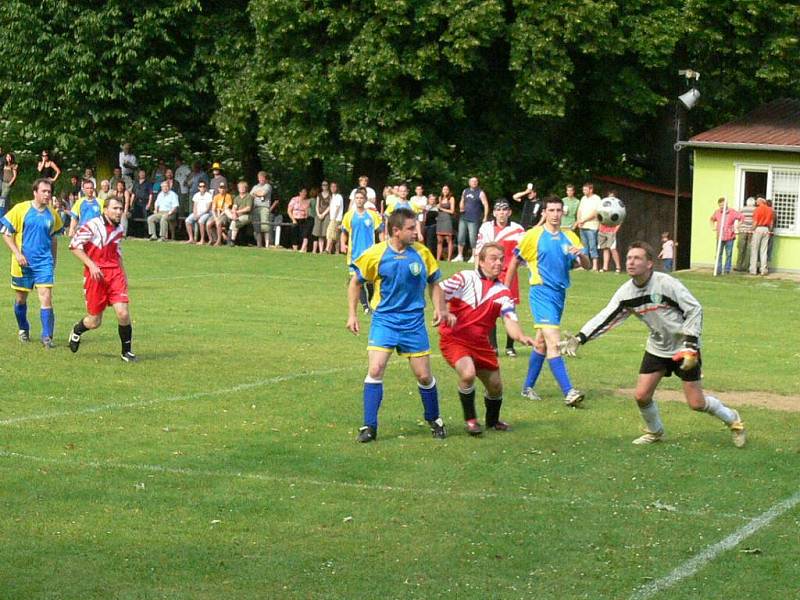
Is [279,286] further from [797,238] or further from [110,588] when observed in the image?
[110,588]

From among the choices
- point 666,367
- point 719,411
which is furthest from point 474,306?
point 719,411

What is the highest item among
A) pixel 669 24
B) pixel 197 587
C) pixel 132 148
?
pixel 669 24

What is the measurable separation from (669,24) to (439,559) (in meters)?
30.1

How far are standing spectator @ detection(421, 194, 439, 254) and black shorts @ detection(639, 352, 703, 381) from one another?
23.5 metres

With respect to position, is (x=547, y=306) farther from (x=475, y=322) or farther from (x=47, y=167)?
(x=47, y=167)

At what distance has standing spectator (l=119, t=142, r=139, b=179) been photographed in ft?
139

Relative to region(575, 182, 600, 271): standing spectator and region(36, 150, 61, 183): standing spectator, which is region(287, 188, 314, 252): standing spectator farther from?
region(575, 182, 600, 271): standing spectator

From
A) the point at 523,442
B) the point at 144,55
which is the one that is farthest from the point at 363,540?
the point at 144,55

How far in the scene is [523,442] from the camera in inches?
505

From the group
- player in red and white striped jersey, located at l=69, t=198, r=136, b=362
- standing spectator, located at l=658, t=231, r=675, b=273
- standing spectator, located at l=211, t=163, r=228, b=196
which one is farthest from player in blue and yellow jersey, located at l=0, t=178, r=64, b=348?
standing spectator, located at l=211, t=163, r=228, b=196

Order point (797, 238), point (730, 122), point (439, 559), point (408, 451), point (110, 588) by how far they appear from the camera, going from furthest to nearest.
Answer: point (730, 122), point (797, 238), point (408, 451), point (439, 559), point (110, 588)

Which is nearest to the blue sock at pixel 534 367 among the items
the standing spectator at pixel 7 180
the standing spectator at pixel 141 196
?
the standing spectator at pixel 141 196

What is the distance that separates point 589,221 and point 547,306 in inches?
742

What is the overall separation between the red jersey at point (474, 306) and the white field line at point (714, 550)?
3266 millimetres
